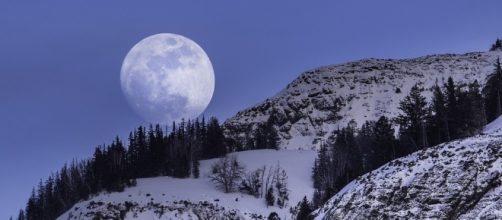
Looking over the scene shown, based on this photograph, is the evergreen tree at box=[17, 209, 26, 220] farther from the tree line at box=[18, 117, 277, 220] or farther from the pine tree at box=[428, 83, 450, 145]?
the pine tree at box=[428, 83, 450, 145]

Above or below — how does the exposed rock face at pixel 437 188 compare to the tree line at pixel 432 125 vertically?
below

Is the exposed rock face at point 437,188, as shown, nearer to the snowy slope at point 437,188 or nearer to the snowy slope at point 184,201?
the snowy slope at point 437,188

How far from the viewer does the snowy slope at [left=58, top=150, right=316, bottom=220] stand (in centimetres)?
10062

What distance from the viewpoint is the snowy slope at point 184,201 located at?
101 m

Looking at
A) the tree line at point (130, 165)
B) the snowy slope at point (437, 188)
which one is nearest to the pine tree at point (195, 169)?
the tree line at point (130, 165)

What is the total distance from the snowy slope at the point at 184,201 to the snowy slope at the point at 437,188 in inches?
1667

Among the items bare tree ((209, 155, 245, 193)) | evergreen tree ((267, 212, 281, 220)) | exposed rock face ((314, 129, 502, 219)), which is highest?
bare tree ((209, 155, 245, 193))

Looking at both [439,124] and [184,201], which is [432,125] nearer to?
[439,124]

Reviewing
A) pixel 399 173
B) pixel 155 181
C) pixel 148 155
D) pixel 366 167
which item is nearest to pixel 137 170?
pixel 148 155

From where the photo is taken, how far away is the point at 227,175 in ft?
405

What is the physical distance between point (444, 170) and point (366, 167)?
4493cm

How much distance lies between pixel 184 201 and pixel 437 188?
195 feet

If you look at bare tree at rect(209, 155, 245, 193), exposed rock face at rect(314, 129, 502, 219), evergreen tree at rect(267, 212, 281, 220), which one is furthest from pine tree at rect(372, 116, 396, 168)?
bare tree at rect(209, 155, 245, 193)

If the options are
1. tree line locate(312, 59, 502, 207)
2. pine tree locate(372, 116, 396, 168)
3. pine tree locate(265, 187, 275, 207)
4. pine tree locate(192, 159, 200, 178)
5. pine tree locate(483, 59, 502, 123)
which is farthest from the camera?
pine tree locate(192, 159, 200, 178)
